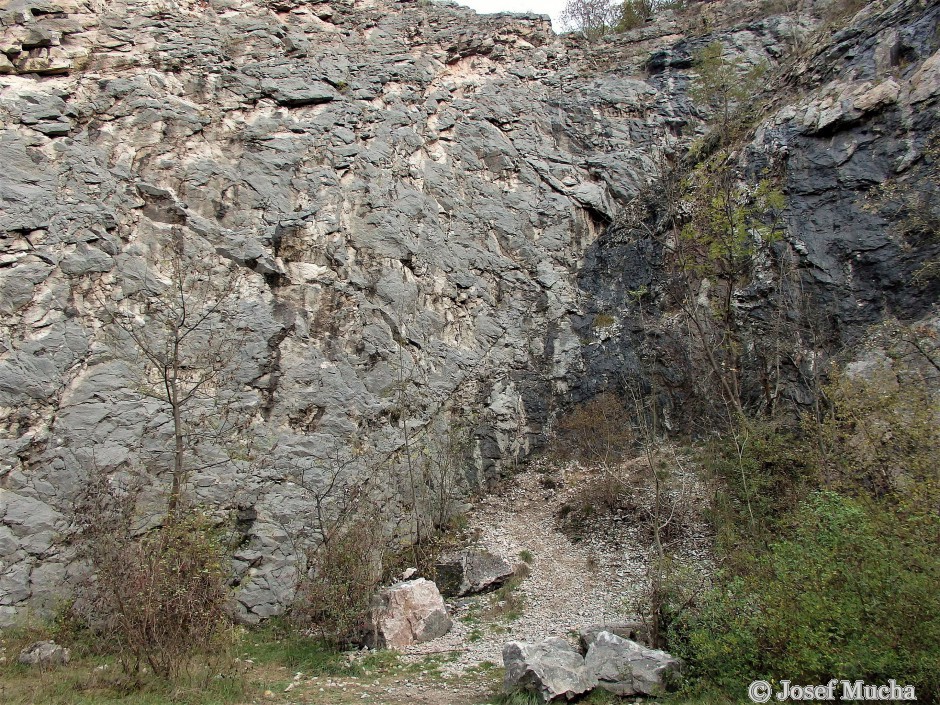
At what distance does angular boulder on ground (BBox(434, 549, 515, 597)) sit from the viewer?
12.5 meters

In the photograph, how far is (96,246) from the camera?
12945 mm

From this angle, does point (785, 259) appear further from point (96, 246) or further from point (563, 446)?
point (96, 246)

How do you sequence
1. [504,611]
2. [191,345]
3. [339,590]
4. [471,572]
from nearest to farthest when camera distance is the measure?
[339,590]
[504,611]
[471,572]
[191,345]

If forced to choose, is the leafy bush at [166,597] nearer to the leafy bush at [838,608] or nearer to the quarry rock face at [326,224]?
the quarry rock face at [326,224]

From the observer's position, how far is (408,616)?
10609 mm

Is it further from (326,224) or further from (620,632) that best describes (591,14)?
(620,632)

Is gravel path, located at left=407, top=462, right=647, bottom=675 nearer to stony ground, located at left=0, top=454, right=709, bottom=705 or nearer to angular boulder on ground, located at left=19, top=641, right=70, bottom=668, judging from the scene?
stony ground, located at left=0, top=454, right=709, bottom=705

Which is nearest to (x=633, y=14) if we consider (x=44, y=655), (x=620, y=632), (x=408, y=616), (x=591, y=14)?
(x=591, y=14)

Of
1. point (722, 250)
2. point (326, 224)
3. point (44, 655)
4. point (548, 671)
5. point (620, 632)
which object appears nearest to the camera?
point (548, 671)

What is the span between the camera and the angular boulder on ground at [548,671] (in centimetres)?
766

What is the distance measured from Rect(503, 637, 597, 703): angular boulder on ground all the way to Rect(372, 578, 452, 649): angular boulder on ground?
2712 millimetres

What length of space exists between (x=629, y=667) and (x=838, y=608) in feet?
9.62

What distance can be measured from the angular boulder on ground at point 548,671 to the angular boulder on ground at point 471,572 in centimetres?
417

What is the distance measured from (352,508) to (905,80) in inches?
691
